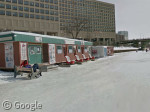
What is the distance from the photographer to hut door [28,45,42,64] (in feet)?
49.1

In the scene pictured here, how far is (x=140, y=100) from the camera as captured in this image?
18.7 ft

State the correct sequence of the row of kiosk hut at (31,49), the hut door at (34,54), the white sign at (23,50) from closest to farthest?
the row of kiosk hut at (31,49), the white sign at (23,50), the hut door at (34,54)

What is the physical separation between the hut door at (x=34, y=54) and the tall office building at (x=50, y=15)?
46.1 metres

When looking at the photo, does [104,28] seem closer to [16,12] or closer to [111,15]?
[111,15]

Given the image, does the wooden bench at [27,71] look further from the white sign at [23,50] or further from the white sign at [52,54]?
the white sign at [52,54]

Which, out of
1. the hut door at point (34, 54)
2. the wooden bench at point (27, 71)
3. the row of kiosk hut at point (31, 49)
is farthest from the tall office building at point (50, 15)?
the wooden bench at point (27, 71)

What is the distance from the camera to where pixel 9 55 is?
1395 cm

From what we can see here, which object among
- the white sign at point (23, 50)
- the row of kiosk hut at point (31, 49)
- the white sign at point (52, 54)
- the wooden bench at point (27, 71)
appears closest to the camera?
the wooden bench at point (27, 71)

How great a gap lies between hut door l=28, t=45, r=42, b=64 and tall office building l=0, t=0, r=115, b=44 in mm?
46074

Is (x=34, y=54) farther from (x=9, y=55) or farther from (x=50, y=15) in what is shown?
(x=50, y=15)

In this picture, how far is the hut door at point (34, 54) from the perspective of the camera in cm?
1496
